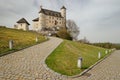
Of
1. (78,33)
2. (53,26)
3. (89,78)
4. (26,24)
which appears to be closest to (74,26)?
(78,33)

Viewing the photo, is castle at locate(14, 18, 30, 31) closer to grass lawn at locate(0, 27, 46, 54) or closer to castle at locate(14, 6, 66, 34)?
castle at locate(14, 6, 66, 34)

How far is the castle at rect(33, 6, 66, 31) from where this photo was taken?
91.7 meters

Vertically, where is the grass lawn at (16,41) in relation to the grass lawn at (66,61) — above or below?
above

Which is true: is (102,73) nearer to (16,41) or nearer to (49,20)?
(16,41)

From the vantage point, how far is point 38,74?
32.7 ft

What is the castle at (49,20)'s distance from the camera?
91.7 m

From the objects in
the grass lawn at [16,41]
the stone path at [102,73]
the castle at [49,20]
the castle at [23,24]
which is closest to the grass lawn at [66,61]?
the stone path at [102,73]

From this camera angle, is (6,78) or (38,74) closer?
(6,78)

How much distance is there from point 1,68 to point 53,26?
8821cm

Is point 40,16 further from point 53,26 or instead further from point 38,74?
point 38,74

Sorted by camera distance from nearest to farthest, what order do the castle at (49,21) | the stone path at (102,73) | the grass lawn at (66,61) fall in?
the stone path at (102,73) < the grass lawn at (66,61) < the castle at (49,21)

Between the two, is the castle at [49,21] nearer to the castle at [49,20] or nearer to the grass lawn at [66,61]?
the castle at [49,20]

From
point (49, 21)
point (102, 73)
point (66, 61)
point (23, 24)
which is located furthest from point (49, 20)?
point (102, 73)

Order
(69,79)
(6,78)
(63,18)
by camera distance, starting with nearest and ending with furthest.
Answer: (6,78), (69,79), (63,18)
